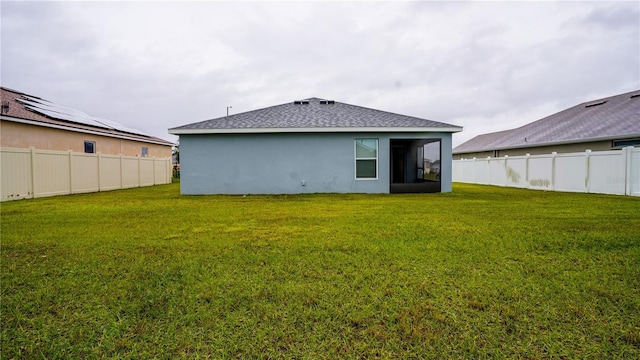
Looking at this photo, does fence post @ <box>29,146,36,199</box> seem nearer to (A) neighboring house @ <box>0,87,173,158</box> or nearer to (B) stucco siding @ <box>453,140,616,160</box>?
(A) neighboring house @ <box>0,87,173,158</box>

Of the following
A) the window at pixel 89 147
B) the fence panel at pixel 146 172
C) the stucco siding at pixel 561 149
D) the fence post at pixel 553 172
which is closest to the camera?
the fence post at pixel 553 172

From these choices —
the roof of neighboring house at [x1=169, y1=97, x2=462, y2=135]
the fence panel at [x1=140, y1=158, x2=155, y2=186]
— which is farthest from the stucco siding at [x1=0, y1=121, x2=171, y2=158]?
the roof of neighboring house at [x1=169, y1=97, x2=462, y2=135]

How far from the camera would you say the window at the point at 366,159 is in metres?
11.8

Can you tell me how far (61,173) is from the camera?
11609 mm

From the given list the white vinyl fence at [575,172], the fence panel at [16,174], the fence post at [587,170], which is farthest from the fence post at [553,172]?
the fence panel at [16,174]

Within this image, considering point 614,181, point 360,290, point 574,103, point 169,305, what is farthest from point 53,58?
point 574,103

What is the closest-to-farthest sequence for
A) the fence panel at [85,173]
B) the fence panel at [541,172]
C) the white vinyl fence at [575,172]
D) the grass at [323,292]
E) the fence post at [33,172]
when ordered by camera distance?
the grass at [323,292], the fence post at [33,172], the white vinyl fence at [575,172], the fence panel at [85,173], the fence panel at [541,172]

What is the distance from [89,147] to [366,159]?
13.9 meters

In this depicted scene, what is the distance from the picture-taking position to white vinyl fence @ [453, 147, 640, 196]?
35.0 ft

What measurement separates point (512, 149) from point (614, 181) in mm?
8687

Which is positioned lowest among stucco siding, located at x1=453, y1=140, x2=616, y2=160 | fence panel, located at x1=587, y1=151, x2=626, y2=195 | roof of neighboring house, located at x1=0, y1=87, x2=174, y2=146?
fence panel, located at x1=587, y1=151, x2=626, y2=195

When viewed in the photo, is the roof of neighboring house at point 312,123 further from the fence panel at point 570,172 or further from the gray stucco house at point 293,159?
the fence panel at point 570,172

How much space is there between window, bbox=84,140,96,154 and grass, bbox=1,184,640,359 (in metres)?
11.7

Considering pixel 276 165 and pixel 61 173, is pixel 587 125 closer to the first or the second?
pixel 276 165
